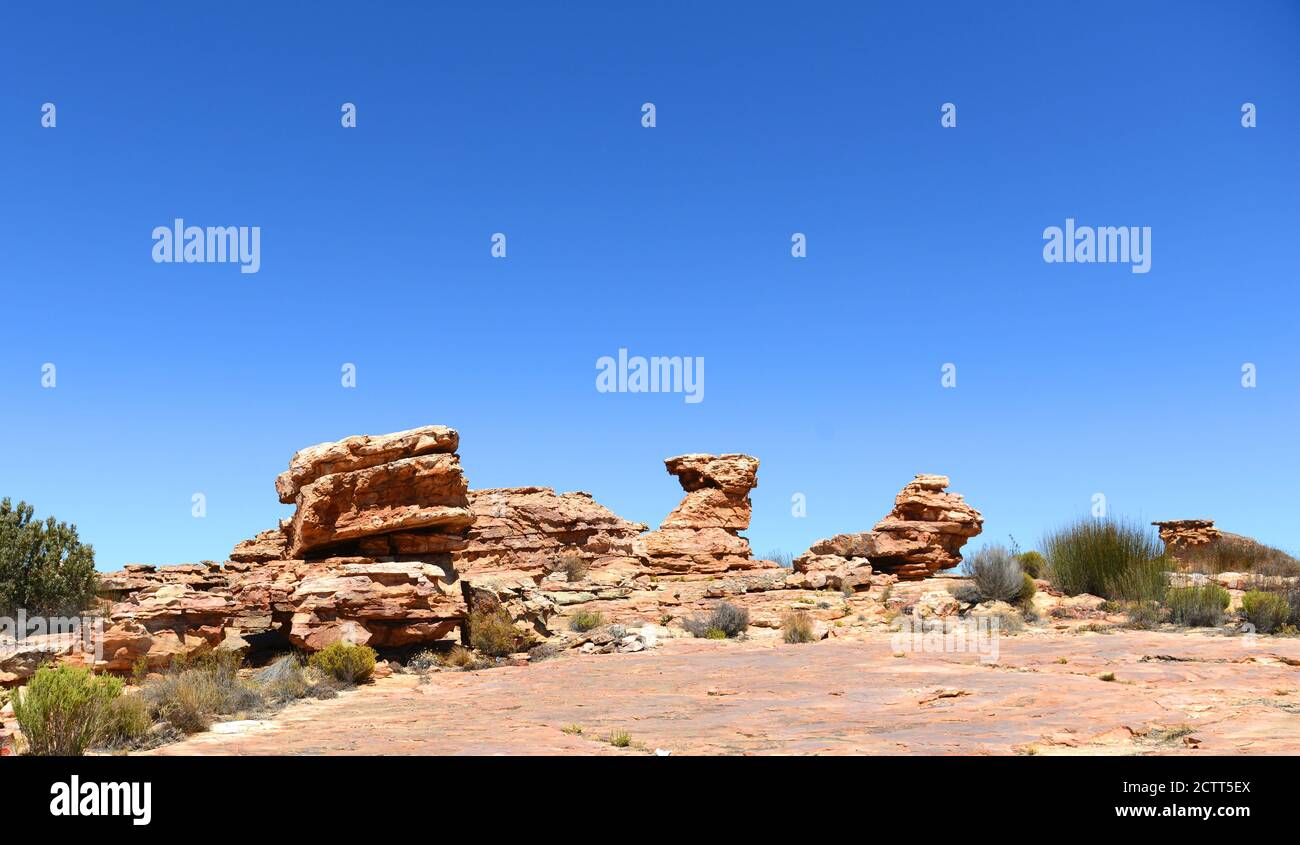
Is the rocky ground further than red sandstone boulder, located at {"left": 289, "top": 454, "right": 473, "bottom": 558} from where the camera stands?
No

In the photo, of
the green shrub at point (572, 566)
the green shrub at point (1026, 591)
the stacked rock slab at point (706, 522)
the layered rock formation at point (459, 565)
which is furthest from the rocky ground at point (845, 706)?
the stacked rock slab at point (706, 522)

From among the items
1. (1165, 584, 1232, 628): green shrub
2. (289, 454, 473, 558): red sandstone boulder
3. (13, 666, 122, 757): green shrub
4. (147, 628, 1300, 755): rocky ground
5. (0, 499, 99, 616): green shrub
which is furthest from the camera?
(0, 499, 99, 616): green shrub

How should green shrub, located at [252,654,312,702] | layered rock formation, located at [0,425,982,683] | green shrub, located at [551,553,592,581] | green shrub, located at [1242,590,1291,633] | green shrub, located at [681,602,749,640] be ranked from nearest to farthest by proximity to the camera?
green shrub, located at [252,654,312,702] < layered rock formation, located at [0,425,982,683] < green shrub, located at [1242,590,1291,633] < green shrub, located at [681,602,749,640] < green shrub, located at [551,553,592,581]

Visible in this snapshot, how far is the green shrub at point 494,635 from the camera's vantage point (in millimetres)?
17766

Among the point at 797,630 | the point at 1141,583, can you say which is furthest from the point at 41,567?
the point at 1141,583

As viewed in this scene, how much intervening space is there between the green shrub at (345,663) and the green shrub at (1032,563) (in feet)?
60.7

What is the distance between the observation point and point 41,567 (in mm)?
25422

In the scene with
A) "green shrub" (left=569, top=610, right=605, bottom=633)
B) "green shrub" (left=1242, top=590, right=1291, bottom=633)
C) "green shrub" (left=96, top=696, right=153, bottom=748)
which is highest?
"green shrub" (left=96, top=696, right=153, bottom=748)

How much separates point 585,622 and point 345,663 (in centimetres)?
739

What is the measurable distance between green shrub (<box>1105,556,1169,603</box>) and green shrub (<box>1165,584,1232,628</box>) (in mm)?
1262

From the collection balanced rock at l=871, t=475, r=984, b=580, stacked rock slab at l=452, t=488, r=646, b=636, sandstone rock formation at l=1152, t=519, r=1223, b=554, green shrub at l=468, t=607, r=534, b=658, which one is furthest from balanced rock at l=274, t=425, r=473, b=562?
sandstone rock formation at l=1152, t=519, r=1223, b=554

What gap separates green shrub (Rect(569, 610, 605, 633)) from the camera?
21188mm

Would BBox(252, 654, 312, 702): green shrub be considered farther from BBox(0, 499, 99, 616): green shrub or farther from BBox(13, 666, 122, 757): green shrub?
BBox(0, 499, 99, 616): green shrub
